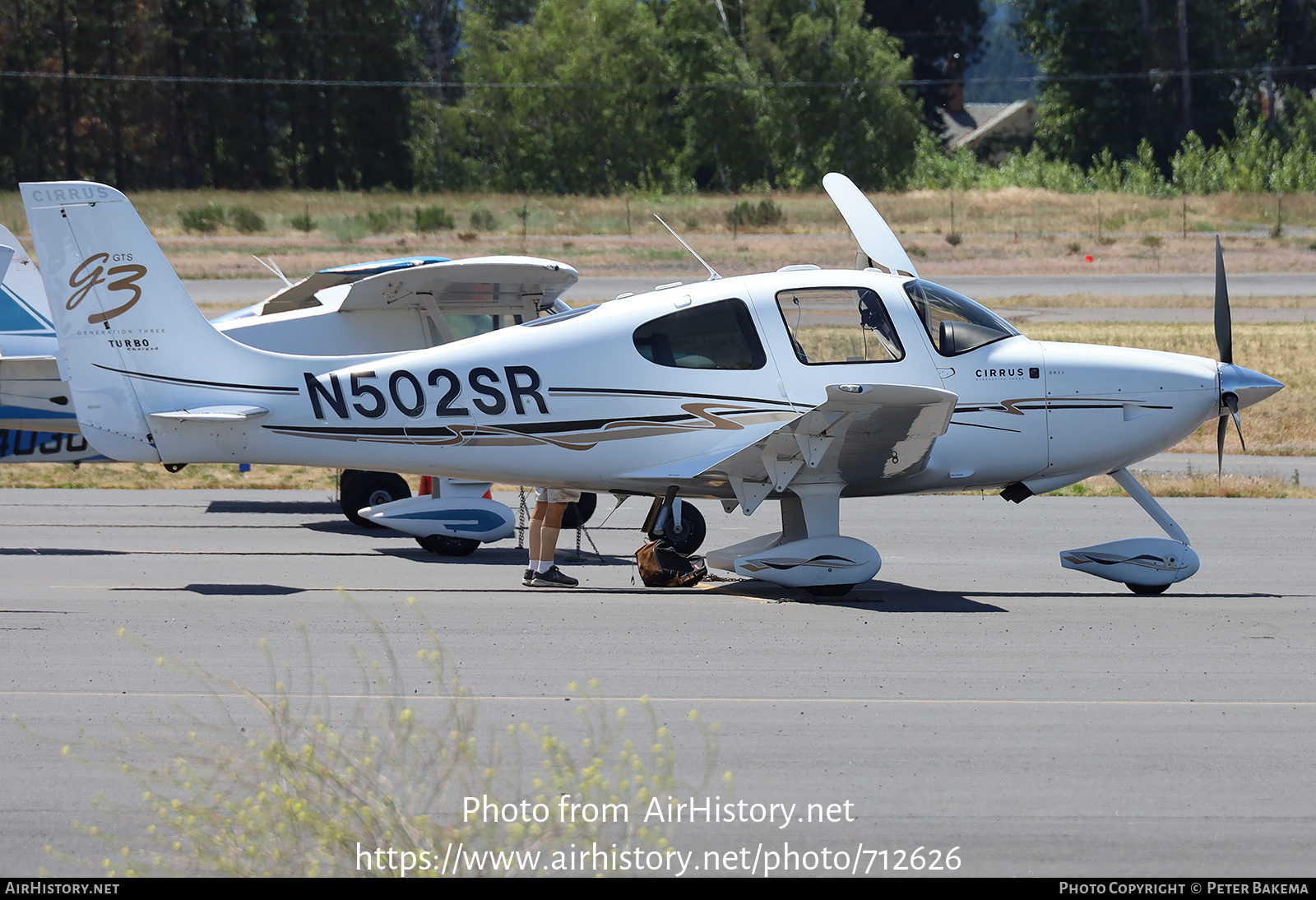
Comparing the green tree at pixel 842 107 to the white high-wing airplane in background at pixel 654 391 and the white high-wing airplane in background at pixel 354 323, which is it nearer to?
the white high-wing airplane in background at pixel 354 323

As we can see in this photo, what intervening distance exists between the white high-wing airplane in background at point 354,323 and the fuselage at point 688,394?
6.06 feet

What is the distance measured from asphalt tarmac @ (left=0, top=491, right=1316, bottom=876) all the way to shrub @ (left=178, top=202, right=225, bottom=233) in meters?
41.5

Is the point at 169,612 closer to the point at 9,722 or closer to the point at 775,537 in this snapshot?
the point at 9,722

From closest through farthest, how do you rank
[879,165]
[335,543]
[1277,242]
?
[335,543] < [1277,242] < [879,165]

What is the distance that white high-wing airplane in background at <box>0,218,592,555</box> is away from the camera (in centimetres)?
1154

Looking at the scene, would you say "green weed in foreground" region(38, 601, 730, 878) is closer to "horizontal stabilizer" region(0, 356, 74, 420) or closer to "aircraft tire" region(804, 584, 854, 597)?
"aircraft tire" region(804, 584, 854, 597)

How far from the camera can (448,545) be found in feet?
38.1

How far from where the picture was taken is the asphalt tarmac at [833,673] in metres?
5.08

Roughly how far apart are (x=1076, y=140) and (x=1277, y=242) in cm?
2711

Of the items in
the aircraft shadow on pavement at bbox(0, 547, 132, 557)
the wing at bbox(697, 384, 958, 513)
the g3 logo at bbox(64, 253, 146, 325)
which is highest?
the g3 logo at bbox(64, 253, 146, 325)

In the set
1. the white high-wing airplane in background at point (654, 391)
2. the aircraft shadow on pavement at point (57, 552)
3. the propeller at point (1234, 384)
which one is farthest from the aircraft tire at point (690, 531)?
the aircraft shadow on pavement at point (57, 552)

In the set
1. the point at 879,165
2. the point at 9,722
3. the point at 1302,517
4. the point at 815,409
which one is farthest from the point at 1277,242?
the point at 9,722

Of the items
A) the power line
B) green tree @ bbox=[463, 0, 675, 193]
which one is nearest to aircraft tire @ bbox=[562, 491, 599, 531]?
the power line

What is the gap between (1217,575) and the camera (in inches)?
410
